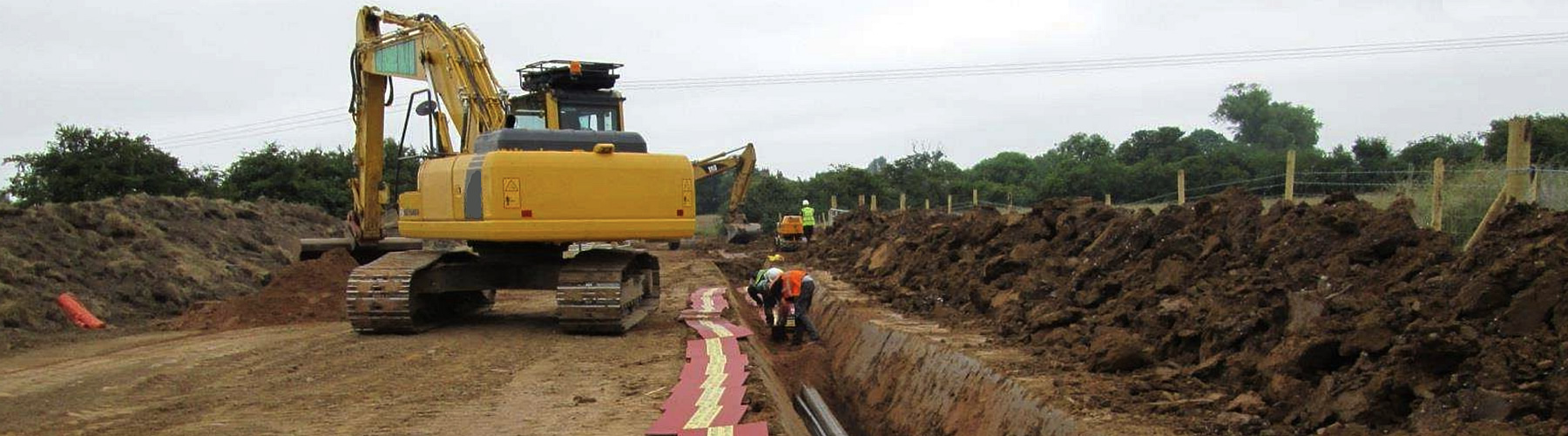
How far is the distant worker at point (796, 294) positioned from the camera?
1594 centimetres

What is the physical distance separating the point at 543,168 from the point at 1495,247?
8243mm

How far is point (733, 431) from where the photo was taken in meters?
8.00

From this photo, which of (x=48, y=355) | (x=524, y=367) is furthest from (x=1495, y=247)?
(x=48, y=355)

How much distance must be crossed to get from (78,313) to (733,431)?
40.2 feet

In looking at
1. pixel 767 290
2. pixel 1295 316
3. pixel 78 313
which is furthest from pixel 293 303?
pixel 1295 316

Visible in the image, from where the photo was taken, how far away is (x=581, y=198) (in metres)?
13.1

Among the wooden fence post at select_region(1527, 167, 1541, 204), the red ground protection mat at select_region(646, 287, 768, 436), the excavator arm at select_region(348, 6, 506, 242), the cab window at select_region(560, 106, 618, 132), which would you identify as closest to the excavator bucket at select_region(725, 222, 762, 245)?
the excavator arm at select_region(348, 6, 506, 242)

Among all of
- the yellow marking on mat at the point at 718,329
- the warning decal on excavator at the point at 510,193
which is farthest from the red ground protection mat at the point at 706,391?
the warning decal on excavator at the point at 510,193

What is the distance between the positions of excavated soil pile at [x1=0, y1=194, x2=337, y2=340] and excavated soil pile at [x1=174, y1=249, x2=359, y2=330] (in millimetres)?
1147

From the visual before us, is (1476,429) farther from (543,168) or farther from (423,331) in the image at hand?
(423,331)

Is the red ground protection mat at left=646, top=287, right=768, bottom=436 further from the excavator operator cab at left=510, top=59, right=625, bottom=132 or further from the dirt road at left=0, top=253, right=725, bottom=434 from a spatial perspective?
the excavator operator cab at left=510, top=59, right=625, bottom=132

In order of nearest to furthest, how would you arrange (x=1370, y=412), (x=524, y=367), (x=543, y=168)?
(x=1370, y=412) < (x=524, y=367) < (x=543, y=168)

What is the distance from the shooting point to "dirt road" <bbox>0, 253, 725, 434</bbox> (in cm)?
843

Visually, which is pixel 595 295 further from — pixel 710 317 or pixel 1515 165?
pixel 1515 165
